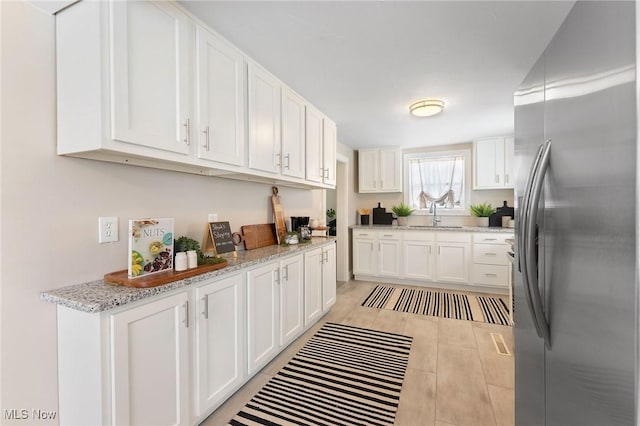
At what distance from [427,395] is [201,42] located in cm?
263

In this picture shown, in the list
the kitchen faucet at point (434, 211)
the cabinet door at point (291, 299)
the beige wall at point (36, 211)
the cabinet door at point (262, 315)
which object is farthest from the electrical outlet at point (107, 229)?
the kitchen faucet at point (434, 211)

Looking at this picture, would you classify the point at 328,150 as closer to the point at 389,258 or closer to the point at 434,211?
the point at 389,258

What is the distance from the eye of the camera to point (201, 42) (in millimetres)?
1641

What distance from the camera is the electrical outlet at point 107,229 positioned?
144 centimetres

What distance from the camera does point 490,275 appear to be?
4.04m

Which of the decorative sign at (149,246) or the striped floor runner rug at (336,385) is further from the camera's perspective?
the striped floor runner rug at (336,385)

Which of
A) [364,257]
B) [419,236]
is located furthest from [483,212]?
[364,257]

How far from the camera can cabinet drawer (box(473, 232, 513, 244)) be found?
396cm

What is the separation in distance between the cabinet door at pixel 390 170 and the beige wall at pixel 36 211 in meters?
4.16

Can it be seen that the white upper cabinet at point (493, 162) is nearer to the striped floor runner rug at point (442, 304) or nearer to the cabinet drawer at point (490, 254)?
the cabinet drawer at point (490, 254)

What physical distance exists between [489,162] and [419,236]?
157 cm

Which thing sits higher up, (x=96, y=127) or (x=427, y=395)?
(x=96, y=127)

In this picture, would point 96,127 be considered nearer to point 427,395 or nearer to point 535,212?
point 535,212

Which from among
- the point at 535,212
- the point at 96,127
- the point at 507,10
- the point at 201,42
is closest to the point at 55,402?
the point at 96,127
